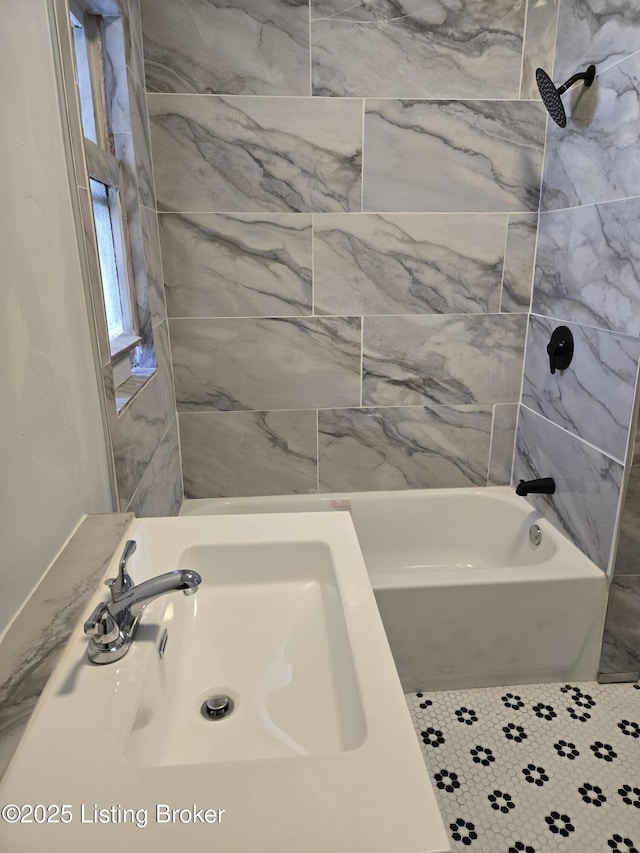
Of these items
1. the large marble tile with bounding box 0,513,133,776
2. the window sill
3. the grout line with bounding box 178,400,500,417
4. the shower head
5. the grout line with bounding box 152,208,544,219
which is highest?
the shower head

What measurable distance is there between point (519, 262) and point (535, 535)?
104 cm

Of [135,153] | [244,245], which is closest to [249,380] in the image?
[244,245]

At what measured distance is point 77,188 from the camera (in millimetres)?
1105

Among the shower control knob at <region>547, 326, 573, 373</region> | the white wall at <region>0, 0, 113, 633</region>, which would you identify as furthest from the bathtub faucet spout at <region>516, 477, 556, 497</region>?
the white wall at <region>0, 0, 113, 633</region>

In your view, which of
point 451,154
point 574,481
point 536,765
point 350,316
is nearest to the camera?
point 536,765

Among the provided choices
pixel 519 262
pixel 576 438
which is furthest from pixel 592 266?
pixel 576 438

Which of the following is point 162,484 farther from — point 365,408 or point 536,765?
point 536,765

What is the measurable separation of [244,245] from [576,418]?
131 cm

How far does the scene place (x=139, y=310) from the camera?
6.01ft

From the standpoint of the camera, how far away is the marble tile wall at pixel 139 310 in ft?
4.05

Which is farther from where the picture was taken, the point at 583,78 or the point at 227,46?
the point at 227,46

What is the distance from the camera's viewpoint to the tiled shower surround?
6.40 ft

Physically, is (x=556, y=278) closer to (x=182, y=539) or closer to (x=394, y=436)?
(x=394, y=436)

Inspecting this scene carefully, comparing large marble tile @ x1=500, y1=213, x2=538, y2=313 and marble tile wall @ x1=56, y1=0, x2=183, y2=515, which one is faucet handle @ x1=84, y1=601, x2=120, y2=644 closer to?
marble tile wall @ x1=56, y1=0, x2=183, y2=515
